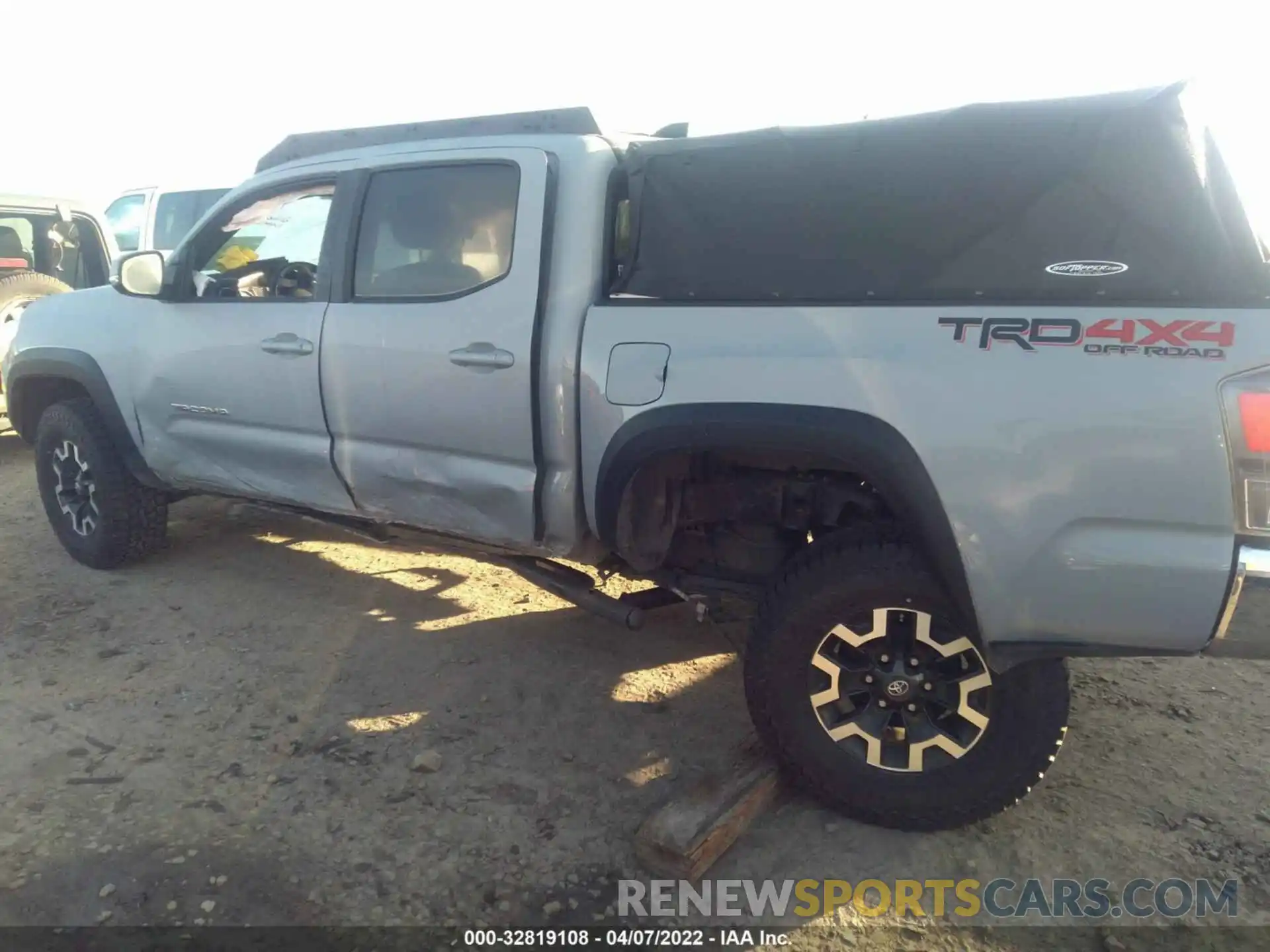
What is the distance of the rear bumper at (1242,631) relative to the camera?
2.05 m

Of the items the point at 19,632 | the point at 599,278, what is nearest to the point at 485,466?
the point at 599,278

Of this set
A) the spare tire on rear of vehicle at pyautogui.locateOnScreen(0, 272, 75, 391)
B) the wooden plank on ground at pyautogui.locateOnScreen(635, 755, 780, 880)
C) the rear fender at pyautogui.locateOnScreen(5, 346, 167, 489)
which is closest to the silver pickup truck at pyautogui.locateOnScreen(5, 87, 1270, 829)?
the wooden plank on ground at pyautogui.locateOnScreen(635, 755, 780, 880)

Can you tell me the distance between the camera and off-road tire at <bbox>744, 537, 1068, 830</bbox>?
2477mm

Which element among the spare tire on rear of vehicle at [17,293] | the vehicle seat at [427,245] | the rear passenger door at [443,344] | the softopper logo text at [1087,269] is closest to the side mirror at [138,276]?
the rear passenger door at [443,344]

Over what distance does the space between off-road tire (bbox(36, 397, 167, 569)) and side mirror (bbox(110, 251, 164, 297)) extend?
73cm

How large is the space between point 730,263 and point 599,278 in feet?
1.51

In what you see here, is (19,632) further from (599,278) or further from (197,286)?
(599,278)

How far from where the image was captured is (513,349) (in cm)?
296

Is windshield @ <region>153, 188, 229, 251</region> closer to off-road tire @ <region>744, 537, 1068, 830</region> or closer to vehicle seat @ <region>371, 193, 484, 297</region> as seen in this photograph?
vehicle seat @ <region>371, 193, 484, 297</region>

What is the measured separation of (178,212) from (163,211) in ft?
0.75

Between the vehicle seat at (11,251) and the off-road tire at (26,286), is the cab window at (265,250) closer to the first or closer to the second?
the off-road tire at (26,286)

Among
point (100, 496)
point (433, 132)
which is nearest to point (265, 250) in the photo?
point (433, 132)

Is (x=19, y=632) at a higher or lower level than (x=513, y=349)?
lower

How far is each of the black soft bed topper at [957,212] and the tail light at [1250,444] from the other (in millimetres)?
200
